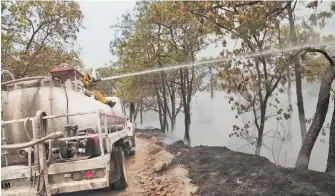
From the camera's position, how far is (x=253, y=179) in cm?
749

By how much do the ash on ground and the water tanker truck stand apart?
2122 mm

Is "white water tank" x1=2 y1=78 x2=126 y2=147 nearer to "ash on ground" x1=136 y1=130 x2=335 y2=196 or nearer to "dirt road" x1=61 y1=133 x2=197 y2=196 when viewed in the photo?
"dirt road" x1=61 y1=133 x2=197 y2=196

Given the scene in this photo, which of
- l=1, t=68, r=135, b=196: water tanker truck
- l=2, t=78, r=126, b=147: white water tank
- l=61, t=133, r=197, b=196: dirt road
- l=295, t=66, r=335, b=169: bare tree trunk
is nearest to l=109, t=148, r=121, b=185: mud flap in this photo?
l=1, t=68, r=135, b=196: water tanker truck

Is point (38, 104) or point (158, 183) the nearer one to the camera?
point (38, 104)

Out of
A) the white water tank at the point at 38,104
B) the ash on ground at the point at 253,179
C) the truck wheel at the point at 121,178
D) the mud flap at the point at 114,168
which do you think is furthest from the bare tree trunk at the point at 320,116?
the white water tank at the point at 38,104

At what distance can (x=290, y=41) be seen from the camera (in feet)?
48.4

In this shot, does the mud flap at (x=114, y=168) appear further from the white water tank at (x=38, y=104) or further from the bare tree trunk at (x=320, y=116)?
the bare tree trunk at (x=320, y=116)

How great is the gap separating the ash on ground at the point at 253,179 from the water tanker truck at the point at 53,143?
2.12 meters

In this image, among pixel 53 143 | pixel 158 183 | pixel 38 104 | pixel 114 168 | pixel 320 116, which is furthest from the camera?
pixel 158 183

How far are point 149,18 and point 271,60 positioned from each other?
11.6 metres

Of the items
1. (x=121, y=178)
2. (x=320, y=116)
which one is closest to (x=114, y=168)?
(x=121, y=178)

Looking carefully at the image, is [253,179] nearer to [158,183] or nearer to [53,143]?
[158,183]

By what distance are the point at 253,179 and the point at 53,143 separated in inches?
161

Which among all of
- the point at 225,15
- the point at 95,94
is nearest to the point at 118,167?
the point at 95,94
